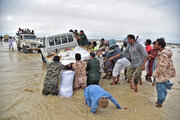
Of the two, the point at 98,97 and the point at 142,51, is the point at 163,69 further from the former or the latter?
the point at 98,97

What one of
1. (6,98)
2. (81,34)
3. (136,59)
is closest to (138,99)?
(136,59)

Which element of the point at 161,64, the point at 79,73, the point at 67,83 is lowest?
the point at 67,83

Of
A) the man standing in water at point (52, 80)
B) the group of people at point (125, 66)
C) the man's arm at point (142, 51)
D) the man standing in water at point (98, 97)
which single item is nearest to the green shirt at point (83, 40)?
the group of people at point (125, 66)

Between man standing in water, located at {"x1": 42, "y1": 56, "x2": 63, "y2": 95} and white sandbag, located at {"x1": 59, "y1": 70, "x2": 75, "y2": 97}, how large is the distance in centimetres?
16

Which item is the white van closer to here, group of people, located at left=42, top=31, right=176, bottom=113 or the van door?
the van door

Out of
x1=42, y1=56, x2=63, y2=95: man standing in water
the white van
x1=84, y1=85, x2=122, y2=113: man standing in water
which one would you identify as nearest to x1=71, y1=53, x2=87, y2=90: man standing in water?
x1=42, y1=56, x2=63, y2=95: man standing in water

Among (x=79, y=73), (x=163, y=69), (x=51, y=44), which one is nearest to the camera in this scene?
(x=163, y=69)

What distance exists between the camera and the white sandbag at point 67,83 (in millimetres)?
4254

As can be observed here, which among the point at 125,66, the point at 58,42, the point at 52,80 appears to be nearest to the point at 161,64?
the point at 125,66

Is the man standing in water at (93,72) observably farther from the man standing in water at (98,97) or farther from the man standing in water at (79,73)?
the man standing in water at (98,97)

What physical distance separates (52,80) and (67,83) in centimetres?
48

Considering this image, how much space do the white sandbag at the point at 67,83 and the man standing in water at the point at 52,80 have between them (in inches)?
6.3

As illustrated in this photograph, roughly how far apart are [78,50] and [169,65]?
13.1ft

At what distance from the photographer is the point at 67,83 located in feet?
14.2
